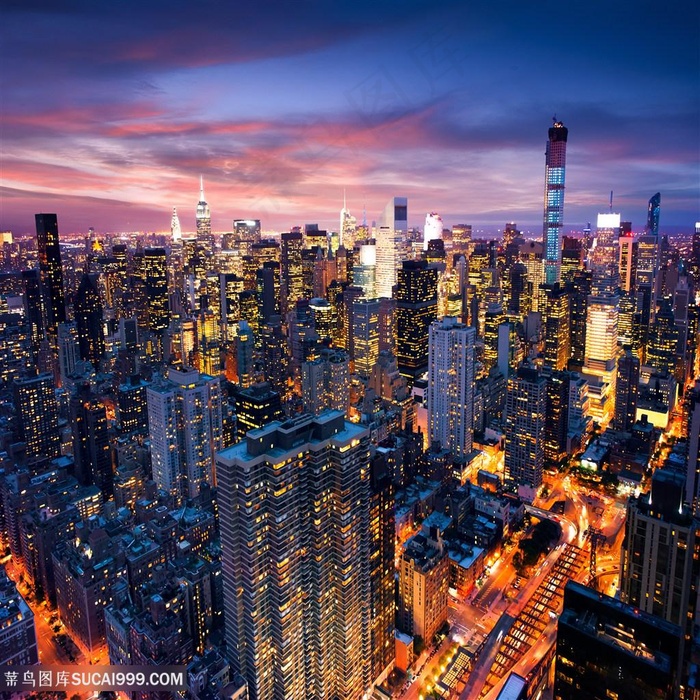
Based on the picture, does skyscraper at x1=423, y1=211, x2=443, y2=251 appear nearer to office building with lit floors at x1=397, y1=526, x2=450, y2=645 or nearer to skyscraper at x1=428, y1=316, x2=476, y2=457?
skyscraper at x1=428, y1=316, x2=476, y2=457

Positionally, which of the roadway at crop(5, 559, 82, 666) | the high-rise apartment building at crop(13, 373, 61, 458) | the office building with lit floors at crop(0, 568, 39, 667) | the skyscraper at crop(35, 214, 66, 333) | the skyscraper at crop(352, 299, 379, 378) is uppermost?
the skyscraper at crop(35, 214, 66, 333)

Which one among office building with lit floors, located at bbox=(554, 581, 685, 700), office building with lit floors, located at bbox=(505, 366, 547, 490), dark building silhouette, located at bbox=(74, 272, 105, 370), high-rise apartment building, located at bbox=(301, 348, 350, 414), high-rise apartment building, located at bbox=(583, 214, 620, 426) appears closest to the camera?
office building with lit floors, located at bbox=(554, 581, 685, 700)

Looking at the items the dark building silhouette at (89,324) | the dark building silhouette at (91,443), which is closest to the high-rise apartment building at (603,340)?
the dark building silhouette at (91,443)

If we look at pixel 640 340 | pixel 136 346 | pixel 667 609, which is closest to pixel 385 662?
pixel 667 609

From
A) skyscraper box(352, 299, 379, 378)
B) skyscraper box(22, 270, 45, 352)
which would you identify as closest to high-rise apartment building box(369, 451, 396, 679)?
skyscraper box(352, 299, 379, 378)

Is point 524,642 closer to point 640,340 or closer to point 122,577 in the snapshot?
point 122,577

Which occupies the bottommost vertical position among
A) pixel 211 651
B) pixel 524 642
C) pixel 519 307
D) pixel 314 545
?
pixel 524 642

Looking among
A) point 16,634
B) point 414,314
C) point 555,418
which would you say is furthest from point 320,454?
point 414,314
